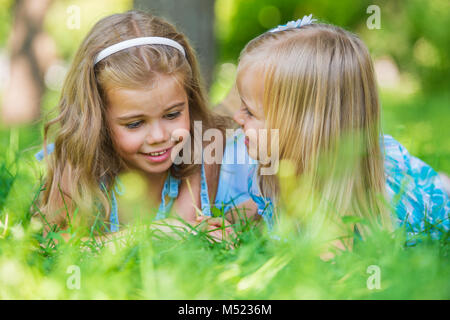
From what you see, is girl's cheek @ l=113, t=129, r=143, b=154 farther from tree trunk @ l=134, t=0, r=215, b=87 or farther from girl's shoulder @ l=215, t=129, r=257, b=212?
tree trunk @ l=134, t=0, r=215, b=87

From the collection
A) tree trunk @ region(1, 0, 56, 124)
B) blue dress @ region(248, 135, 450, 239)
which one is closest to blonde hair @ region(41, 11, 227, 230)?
blue dress @ region(248, 135, 450, 239)

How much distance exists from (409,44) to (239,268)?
32.4 ft

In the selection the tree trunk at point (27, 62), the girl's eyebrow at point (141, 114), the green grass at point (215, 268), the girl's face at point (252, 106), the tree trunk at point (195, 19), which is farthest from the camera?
the tree trunk at point (27, 62)

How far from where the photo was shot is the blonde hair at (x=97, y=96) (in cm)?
238

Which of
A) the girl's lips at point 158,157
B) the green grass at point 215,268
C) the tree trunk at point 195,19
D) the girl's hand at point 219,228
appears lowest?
the green grass at point 215,268

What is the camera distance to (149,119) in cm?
237

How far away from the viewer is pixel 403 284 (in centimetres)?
160

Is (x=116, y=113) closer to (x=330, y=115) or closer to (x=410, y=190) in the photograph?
(x=330, y=115)

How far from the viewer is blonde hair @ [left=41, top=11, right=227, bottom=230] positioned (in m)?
2.38

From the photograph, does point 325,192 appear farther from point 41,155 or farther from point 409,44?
point 409,44

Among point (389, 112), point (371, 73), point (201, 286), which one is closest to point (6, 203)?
point (201, 286)

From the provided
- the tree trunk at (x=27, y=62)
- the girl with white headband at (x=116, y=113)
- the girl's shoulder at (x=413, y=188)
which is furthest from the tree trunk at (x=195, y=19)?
the tree trunk at (x=27, y=62)

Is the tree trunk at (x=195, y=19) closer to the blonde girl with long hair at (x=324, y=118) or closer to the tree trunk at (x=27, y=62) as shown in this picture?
the blonde girl with long hair at (x=324, y=118)

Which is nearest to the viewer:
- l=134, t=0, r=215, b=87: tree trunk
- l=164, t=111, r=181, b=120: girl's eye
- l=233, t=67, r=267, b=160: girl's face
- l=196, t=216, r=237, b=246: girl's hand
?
l=196, t=216, r=237, b=246: girl's hand
